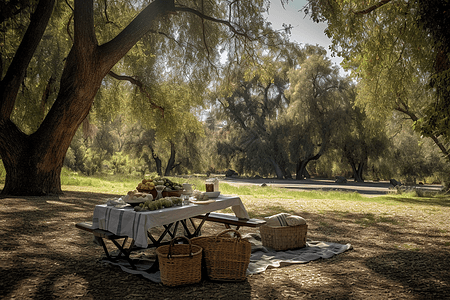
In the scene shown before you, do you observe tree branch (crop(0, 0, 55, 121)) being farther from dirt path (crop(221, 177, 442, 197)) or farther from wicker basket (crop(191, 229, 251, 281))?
dirt path (crop(221, 177, 442, 197))

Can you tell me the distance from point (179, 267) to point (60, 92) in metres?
7.13

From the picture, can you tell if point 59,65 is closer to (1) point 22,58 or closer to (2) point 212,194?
(1) point 22,58

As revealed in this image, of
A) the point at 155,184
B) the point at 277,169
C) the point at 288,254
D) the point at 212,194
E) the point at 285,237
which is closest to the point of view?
the point at 155,184

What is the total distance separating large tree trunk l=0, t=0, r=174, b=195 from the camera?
843 cm

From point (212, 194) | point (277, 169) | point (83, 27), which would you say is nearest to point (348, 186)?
point (277, 169)

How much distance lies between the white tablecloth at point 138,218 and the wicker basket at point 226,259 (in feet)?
1.51

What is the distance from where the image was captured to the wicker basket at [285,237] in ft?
16.0

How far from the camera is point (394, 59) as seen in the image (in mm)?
9250

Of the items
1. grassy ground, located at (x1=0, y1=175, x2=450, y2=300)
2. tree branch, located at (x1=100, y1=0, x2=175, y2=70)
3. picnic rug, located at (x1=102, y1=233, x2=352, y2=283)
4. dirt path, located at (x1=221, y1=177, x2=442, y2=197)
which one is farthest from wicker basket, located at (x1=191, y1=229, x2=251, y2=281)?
dirt path, located at (x1=221, y1=177, x2=442, y2=197)

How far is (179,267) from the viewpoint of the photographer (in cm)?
330

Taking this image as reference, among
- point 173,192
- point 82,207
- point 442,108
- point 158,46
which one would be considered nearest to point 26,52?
point 82,207

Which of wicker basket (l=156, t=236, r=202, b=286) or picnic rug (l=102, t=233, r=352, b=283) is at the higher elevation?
wicker basket (l=156, t=236, r=202, b=286)

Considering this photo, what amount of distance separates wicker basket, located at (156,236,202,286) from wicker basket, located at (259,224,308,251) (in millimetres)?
1750

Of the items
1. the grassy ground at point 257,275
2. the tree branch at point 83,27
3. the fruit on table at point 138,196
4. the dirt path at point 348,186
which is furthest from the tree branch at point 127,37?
the dirt path at point 348,186
